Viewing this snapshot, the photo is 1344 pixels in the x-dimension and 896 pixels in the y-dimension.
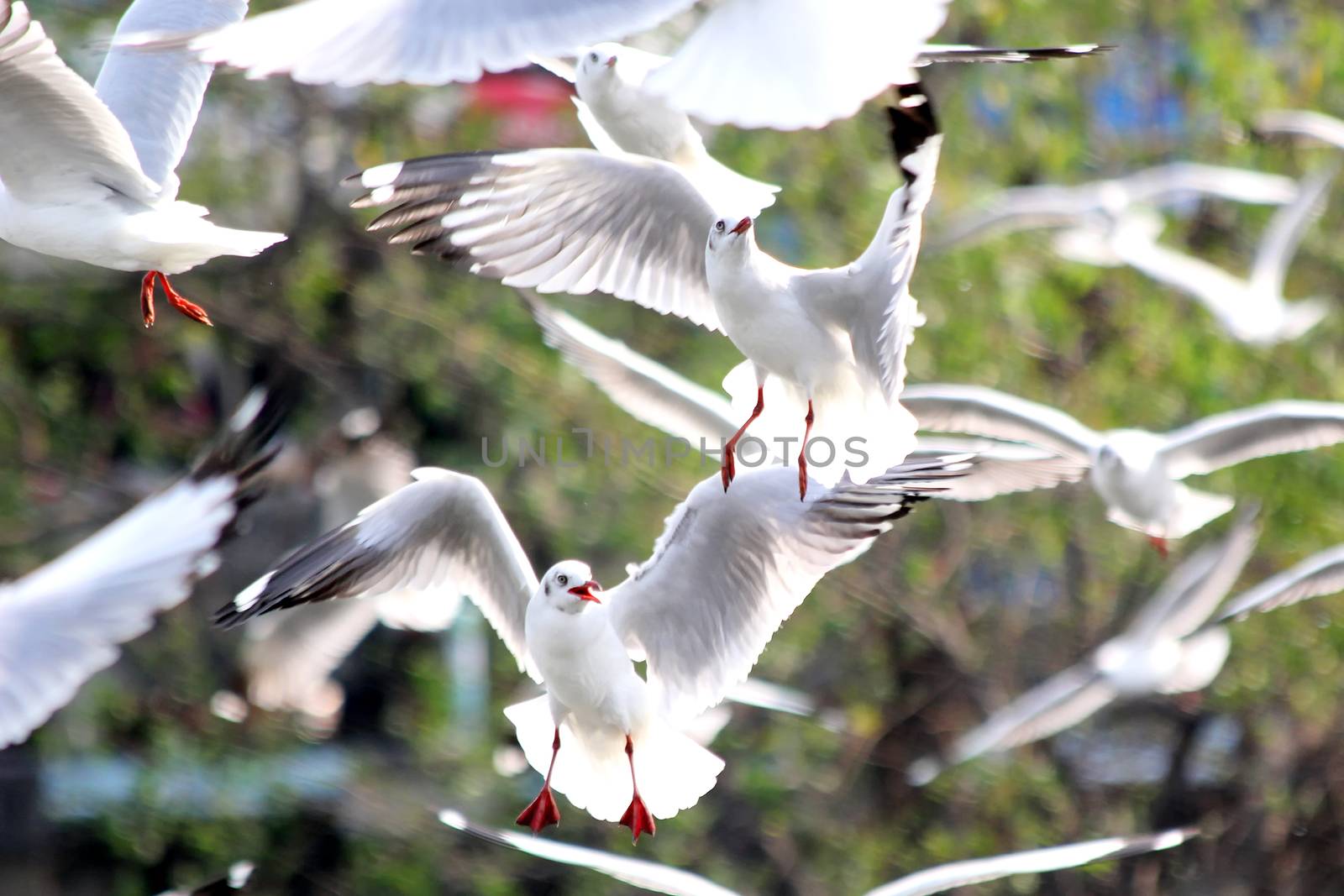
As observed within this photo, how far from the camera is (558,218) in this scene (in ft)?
9.53

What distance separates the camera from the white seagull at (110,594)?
2.68 m

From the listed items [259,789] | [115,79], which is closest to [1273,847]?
[259,789]

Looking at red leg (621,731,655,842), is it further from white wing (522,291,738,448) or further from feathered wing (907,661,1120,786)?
feathered wing (907,661,1120,786)

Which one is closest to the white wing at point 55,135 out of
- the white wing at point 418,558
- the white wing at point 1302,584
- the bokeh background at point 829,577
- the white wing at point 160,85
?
the white wing at point 160,85

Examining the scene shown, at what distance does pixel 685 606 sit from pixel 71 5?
3709mm

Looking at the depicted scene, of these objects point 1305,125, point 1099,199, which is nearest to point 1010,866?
point 1099,199

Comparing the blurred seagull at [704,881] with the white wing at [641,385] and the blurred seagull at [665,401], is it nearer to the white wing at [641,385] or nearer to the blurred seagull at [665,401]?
the blurred seagull at [665,401]

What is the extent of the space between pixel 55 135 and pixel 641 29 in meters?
0.87

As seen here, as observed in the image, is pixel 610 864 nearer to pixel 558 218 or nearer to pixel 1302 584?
Result: pixel 558 218

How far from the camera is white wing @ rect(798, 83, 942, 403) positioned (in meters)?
2.27

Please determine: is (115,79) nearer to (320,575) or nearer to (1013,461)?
(320,575)

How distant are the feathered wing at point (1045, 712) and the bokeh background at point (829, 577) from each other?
19.5 inches

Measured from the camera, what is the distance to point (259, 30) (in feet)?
7.21

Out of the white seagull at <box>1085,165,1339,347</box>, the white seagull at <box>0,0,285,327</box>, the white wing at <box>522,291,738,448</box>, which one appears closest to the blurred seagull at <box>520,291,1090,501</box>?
the white wing at <box>522,291,738,448</box>
